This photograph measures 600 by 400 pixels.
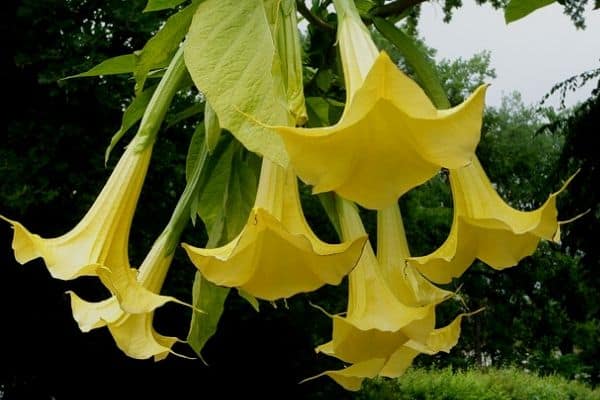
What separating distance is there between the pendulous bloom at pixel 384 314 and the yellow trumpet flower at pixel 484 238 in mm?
37

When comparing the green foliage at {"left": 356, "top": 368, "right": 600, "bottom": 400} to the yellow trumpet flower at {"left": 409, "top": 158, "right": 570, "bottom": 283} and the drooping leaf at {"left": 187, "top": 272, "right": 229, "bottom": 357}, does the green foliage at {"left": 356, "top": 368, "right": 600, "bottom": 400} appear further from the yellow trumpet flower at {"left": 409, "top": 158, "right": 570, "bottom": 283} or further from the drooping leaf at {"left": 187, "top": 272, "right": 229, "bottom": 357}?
the yellow trumpet flower at {"left": 409, "top": 158, "right": 570, "bottom": 283}

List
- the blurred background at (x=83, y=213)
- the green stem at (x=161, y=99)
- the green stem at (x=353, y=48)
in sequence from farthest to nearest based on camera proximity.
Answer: the blurred background at (x=83, y=213) < the green stem at (x=161, y=99) < the green stem at (x=353, y=48)

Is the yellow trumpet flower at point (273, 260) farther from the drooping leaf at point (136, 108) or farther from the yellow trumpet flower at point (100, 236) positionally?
the drooping leaf at point (136, 108)

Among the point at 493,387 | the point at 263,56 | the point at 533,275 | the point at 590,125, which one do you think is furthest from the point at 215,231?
the point at 533,275

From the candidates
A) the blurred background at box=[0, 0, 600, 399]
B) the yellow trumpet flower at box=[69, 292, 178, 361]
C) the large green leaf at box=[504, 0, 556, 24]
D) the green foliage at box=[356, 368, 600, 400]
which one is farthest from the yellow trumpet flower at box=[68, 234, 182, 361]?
the green foliage at box=[356, 368, 600, 400]

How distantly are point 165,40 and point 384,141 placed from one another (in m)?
0.26

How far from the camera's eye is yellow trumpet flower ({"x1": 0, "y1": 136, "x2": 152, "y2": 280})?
1.79 feet

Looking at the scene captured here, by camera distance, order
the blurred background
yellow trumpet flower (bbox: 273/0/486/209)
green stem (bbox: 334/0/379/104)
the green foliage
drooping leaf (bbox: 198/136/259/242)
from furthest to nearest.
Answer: the green foliage, the blurred background, drooping leaf (bbox: 198/136/259/242), green stem (bbox: 334/0/379/104), yellow trumpet flower (bbox: 273/0/486/209)

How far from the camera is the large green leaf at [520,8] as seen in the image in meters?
0.63

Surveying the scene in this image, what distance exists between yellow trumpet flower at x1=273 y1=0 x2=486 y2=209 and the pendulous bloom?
0.16 m

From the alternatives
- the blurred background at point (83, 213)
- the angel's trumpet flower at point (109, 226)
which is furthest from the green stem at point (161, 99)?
the blurred background at point (83, 213)

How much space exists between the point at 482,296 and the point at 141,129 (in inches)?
523

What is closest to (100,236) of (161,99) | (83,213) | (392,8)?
(161,99)

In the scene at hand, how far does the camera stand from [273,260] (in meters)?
0.46
